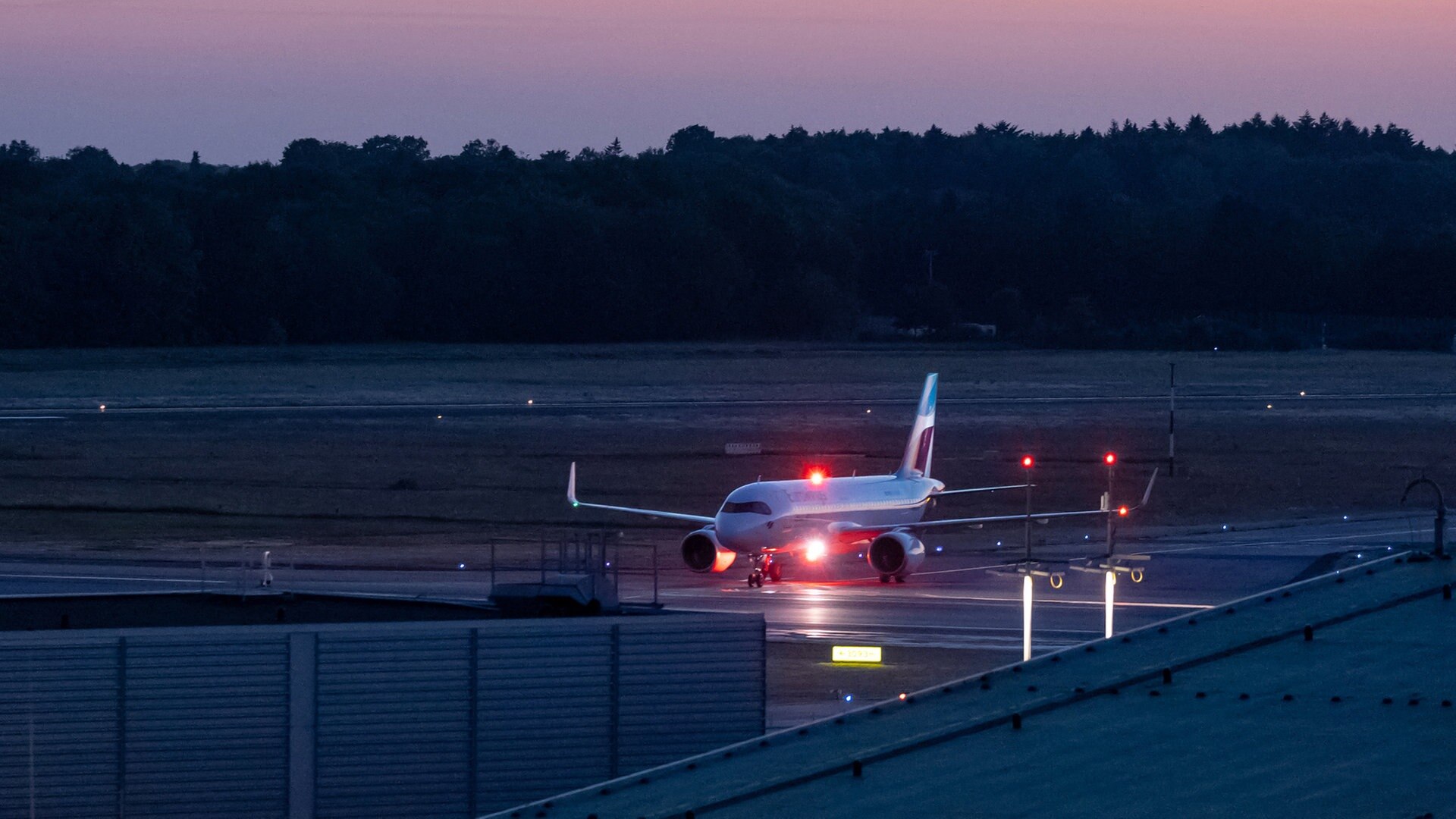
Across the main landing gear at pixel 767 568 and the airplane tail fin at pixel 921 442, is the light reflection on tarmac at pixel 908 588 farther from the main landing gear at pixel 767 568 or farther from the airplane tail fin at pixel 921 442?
the airplane tail fin at pixel 921 442

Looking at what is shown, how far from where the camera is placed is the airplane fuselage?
47094 millimetres

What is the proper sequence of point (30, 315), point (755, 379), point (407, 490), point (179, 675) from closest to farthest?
point (179, 675) → point (407, 490) → point (755, 379) → point (30, 315)

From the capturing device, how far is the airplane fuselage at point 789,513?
47.1m

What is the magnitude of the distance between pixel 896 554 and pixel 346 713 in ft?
81.1

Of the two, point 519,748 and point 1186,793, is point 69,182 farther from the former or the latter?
point 1186,793

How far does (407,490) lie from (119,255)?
95.2m

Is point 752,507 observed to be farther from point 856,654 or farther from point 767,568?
point 856,654

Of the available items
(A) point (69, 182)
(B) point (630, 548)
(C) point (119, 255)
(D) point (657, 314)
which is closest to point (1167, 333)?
(D) point (657, 314)

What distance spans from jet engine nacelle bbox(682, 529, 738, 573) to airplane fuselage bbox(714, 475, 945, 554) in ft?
1.31

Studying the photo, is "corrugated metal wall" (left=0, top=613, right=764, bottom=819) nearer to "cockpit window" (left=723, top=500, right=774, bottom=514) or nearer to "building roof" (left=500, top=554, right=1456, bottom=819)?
"building roof" (left=500, top=554, right=1456, bottom=819)

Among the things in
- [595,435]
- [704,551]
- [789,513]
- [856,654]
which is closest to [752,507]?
[789,513]

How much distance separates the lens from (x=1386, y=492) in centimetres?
7244

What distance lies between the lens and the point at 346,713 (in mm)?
24375

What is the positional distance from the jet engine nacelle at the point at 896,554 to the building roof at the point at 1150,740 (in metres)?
27.9
